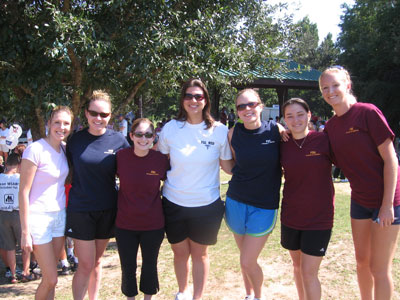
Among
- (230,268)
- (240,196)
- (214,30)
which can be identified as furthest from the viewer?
(214,30)

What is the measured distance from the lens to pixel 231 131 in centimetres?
333

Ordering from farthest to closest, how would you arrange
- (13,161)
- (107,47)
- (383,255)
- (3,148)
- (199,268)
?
(3,148), (13,161), (107,47), (199,268), (383,255)

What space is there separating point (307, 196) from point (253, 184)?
0.45 meters

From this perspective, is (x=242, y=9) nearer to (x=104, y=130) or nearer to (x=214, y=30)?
(x=214, y=30)

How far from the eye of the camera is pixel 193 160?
3.12 meters

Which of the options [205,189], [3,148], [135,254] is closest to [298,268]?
[205,189]

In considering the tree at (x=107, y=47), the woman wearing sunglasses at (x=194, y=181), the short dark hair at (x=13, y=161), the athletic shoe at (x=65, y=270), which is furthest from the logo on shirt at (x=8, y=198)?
the woman wearing sunglasses at (x=194, y=181)

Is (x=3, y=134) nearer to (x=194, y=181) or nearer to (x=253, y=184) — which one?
(x=194, y=181)

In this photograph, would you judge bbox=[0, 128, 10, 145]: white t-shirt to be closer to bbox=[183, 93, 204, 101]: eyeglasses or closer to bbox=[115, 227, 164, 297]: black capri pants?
bbox=[115, 227, 164, 297]: black capri pants

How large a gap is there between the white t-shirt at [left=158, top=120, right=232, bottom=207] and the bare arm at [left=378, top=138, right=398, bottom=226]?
1.24 metres

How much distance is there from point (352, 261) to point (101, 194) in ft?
11.1

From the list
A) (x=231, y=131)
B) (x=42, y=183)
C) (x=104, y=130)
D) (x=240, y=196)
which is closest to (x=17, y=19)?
(x=104, y=130)

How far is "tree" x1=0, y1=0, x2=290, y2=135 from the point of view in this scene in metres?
3.86

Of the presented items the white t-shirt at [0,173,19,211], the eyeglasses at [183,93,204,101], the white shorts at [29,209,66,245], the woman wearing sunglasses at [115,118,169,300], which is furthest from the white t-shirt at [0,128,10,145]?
the eyeglasses at [183,93,204,101]
